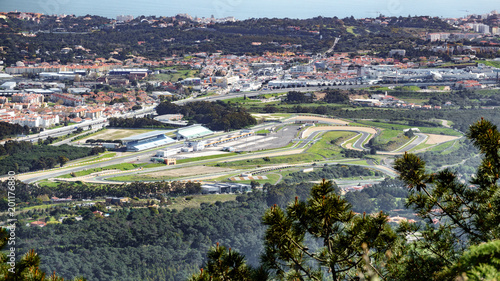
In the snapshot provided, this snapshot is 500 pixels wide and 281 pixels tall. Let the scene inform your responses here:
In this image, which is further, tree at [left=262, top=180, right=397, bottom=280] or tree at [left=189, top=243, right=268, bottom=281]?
tree at [left=189, top=243, right=268, bottom=281]

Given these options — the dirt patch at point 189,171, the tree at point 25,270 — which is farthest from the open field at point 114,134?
the tree at point 25,270

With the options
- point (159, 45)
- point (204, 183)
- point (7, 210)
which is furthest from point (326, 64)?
point (7, 210)

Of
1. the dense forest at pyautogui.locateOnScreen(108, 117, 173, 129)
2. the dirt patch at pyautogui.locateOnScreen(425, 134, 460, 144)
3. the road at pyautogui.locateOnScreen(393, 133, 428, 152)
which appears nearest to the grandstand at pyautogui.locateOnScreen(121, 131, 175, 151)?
the dense forest at pyautogui.locateOnScreen(108, 117, 173, 129)

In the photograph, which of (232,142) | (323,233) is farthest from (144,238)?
(232,142)

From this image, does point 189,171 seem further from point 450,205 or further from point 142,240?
point 450,205

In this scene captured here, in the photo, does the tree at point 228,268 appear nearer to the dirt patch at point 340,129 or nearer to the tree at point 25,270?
the tree at point 25,270

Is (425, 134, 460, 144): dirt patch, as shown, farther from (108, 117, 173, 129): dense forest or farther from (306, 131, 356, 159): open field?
(108, 117, 173, 129): dense forest
